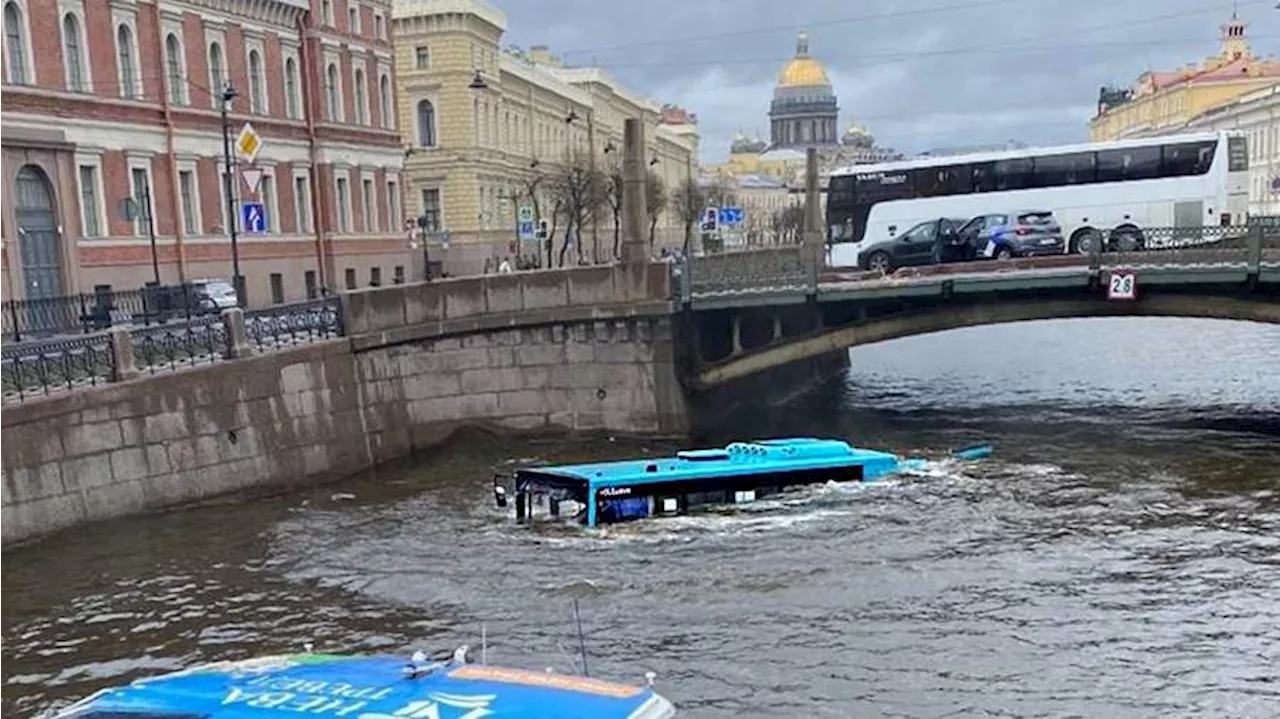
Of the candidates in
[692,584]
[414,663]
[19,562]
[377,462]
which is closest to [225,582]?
[19,562]

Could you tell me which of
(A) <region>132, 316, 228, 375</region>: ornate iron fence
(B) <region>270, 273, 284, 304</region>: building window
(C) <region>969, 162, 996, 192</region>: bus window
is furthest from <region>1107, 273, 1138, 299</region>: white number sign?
(B) <region>270, 273, 284, 304</region>: building window

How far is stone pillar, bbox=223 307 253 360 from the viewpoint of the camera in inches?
913

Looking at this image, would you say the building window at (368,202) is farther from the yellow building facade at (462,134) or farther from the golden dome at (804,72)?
the golden dome at (804,72)

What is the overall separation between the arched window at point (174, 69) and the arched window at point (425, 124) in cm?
2502

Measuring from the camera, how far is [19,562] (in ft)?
59.5

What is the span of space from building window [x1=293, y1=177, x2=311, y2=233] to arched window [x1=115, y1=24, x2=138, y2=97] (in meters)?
9.97

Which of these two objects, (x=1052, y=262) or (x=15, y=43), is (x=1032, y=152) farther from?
(x=15, y=43)

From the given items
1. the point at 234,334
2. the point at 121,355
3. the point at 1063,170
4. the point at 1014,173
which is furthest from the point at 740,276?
the point at 1063,170

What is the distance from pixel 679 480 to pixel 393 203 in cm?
4019

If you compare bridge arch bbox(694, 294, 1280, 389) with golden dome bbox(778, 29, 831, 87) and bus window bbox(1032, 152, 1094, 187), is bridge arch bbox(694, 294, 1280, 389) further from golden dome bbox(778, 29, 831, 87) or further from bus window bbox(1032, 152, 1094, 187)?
golden dome bbox(778, 29, 831, 87)

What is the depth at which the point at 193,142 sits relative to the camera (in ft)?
139

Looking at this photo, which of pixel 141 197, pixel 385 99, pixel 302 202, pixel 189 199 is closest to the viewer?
pixel 141 197

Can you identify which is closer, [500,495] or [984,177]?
[500,495]

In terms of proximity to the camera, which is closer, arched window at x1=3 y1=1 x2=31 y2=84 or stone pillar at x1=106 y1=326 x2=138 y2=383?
stone pillar at x1=106 y1=326 x2=138 y2=383
